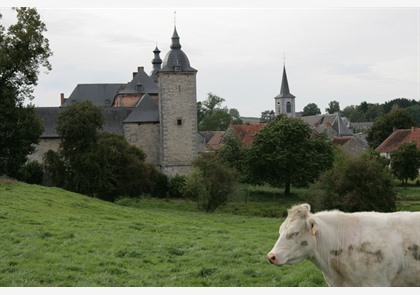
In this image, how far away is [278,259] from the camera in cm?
775

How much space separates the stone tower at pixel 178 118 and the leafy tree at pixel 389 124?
39.6 m

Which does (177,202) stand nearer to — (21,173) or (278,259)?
(21,173)

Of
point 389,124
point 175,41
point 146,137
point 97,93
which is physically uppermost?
point 175,41

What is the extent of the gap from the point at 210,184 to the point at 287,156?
1191 centimetres

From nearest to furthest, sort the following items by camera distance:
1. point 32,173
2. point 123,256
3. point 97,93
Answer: point 123,256
point 32,173
point 97,93

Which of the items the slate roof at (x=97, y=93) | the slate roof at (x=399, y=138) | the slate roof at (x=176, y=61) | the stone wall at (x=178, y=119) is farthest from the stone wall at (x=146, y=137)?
the slate roof at (x=399, y=138)

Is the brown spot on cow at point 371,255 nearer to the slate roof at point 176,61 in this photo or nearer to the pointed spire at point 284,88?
the slate roof at point 176,61

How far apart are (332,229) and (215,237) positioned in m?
12.1

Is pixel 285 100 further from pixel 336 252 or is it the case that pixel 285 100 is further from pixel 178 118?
pixel 336 252

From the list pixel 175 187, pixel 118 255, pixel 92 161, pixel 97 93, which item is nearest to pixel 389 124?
pixel 97 93

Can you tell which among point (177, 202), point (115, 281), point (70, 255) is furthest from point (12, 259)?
point (177, 202)

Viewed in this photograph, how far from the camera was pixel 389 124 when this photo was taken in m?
90.3

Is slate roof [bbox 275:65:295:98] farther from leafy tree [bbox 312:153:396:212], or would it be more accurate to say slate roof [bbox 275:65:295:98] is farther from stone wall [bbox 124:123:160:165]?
leafy tree [bbox 312:153:396:212]

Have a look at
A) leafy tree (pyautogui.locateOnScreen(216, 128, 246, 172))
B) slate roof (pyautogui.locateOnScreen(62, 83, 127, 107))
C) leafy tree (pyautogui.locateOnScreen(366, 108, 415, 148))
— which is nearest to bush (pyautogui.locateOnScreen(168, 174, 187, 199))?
leafy tree (pyautogui.locateOnScreen(216, 128, 246, 172))
